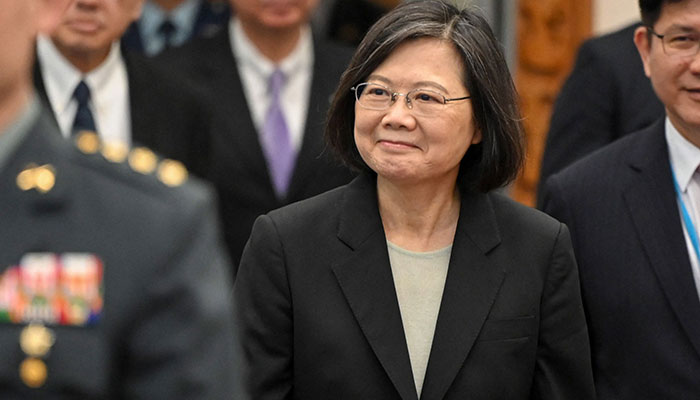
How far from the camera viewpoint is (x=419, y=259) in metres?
3.83

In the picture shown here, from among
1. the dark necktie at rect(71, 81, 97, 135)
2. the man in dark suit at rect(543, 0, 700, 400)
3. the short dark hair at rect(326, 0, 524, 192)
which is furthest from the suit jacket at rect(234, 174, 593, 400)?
the dark necktie at rect(71, 81, 97, 135)

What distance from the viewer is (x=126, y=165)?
2.29 meters

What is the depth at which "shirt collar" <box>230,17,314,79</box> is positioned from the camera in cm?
592

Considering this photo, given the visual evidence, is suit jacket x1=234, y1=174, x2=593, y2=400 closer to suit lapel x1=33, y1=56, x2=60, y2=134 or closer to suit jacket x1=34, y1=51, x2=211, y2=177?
suit jacket x1=34, y1=51, x2=211, y2=177

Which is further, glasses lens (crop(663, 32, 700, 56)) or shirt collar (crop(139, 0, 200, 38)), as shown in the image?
shirt collar (crop(139, 0, 200, 38))

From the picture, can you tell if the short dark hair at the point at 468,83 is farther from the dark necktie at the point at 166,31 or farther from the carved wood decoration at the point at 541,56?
the carved wood decoration at the point at 541,56

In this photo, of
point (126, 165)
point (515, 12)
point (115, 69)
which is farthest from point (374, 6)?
point (126, 165)

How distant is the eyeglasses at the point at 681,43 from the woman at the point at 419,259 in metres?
0.60

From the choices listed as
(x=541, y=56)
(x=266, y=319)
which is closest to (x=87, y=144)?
(x=266, y=319)

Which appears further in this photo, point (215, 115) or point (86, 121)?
point (215, 115)

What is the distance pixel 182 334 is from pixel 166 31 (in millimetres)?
5135

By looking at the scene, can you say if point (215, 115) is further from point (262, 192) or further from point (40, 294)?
point (40, 294)

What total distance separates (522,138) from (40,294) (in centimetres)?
208

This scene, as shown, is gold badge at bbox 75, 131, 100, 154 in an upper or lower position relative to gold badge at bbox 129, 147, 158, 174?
upper
